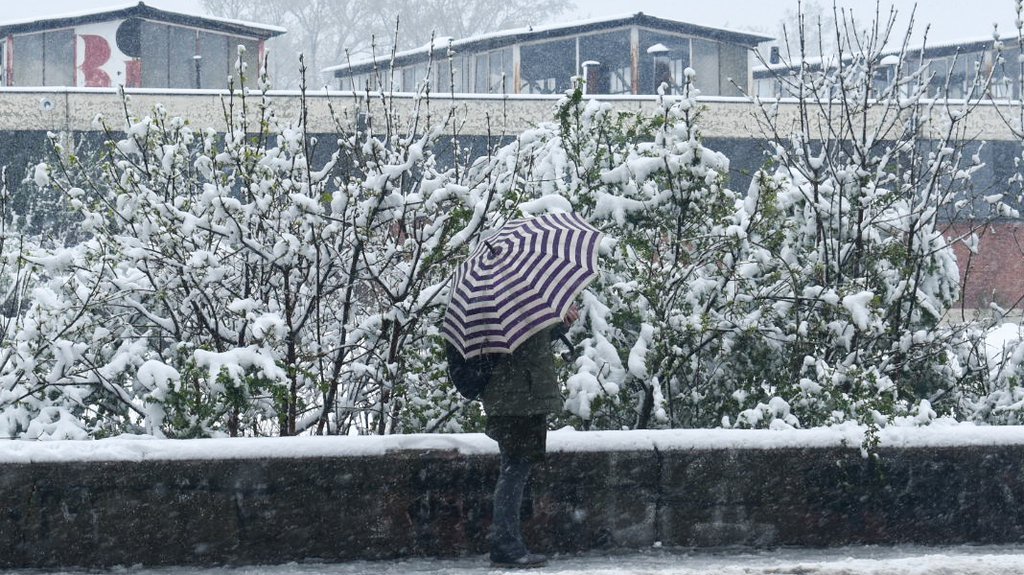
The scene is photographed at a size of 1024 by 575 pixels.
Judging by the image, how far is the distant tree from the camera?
71.5m

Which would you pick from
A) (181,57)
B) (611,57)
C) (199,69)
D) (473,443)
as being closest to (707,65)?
(611,57)

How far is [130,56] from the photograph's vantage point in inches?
1508

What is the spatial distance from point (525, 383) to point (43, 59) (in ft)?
123

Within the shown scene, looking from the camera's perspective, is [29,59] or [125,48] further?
[29,59]

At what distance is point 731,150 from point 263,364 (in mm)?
27463

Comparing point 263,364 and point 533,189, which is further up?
point 533,189

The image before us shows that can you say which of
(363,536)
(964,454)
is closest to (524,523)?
(363,536)

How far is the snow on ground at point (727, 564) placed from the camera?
5008mm

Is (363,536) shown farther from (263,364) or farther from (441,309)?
(441,309)

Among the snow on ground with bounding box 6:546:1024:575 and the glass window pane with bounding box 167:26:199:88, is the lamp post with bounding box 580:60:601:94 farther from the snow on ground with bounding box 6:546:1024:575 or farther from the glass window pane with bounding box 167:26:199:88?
the snow on ground with bounding box 6:546:1024:575

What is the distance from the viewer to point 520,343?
5.56 m

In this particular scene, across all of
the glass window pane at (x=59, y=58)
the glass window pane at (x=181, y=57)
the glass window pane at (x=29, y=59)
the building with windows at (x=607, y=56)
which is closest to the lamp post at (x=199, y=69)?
the glass window pane at (x=181, y=57)

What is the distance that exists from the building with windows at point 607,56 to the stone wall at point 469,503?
3209 cm

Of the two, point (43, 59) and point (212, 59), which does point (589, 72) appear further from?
point (43, 59)
